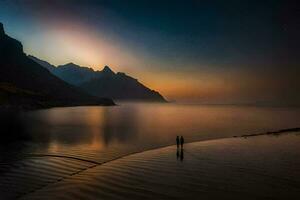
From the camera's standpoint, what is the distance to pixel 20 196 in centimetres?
Result: 2903

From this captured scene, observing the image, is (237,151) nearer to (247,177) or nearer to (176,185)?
(247,177)

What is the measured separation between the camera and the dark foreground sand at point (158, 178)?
30.7 meters

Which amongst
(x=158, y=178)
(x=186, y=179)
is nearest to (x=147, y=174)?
(x=158, y=178)

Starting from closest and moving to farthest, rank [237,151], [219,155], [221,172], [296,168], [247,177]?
[247,177], [221,172], [296,168], [219,155], [237,151]

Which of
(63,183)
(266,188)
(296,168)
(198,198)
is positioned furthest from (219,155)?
(63,183)

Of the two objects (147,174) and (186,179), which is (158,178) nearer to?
(147,174)

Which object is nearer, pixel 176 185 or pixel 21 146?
pixel 176 185

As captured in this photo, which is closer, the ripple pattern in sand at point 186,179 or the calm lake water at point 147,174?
the ripple pattern in sand at point 186,179

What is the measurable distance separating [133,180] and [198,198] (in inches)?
364

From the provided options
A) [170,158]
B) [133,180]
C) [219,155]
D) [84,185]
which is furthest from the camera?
[219,155]

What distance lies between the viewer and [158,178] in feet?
123

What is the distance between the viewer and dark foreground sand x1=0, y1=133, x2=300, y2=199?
30.7 meters

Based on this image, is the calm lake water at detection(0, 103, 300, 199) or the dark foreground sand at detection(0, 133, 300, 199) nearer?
the dark foreground sand at detection(0, 133, 300, 199)

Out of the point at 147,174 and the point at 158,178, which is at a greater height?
the point at 147,174
